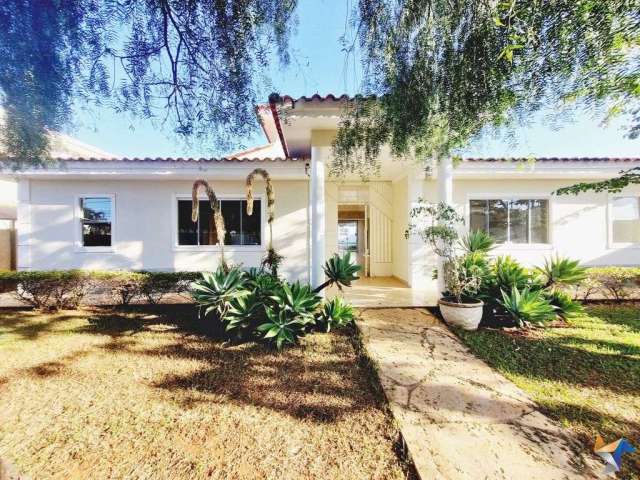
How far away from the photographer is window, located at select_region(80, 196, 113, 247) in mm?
8441

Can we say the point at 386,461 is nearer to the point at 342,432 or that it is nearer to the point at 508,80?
the point at 342,432

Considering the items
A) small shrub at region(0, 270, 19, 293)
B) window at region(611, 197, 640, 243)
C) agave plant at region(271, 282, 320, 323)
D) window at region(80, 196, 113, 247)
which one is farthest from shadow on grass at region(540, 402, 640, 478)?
window at region(80, 196, 113, 247)

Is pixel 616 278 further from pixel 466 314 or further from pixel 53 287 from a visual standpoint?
pixel 53 287

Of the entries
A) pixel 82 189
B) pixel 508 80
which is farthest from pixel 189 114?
pixel 82 189

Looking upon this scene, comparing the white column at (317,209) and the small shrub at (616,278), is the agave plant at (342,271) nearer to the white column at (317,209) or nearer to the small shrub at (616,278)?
the white column at (317,209)

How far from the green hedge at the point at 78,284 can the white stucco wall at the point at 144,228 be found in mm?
1945

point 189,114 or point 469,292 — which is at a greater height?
point 189,114

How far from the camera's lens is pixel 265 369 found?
383 cm

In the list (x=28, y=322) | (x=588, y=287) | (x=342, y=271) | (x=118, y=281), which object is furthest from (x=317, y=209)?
(x=588, y=287)

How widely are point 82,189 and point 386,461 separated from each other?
10134mm

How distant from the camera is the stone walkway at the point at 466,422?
217 centimetres

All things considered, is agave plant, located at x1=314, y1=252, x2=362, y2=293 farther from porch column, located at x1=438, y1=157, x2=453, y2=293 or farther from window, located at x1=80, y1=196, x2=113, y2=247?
window, located at x1=80, y1=196, x2=113, y2=247

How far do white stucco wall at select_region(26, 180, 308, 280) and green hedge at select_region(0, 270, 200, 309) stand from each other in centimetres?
195

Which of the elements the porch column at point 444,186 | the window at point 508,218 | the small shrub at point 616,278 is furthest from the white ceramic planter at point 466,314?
the window at point 508,218
